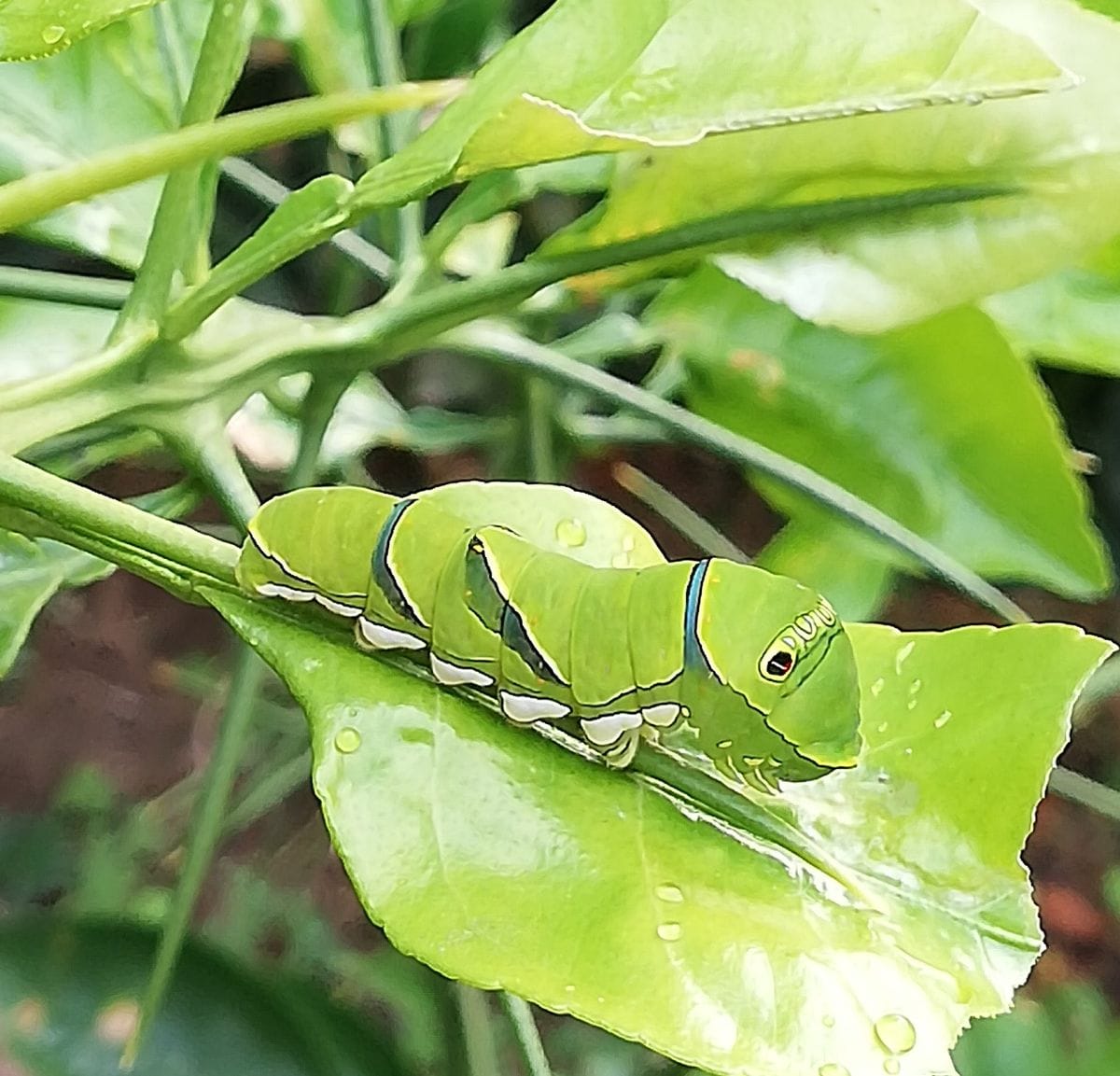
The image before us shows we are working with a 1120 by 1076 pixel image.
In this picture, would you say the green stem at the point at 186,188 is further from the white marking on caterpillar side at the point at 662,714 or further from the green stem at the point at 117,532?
the white marking on caterpillar side at the point at 662,714

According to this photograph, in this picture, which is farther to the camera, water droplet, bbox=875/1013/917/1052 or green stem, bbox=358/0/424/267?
green stem, bbox=358/0/424/267

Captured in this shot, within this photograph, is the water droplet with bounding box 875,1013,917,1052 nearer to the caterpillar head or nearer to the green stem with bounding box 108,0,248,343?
the caterpillar head

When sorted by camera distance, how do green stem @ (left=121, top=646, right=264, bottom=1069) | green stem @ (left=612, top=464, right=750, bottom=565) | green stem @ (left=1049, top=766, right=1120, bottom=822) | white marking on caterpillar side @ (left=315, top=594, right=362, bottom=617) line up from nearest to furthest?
1. white marking on caterpillar side @ (left=315, top=594, right=362, bottom=617)
2. green stem @ (left=121, top=646, right=264, bottom=1069)
3. green stem @ (left=1049, top=766, right=1120, bottom=822)
4. green stem @ (left=612, top=464, right=750, bottom=565)

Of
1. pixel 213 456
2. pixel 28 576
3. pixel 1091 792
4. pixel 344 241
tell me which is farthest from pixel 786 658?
pixel 1091 792

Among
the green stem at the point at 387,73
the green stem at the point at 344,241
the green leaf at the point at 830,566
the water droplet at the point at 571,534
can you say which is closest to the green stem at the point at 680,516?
the green leaf at the point at 830,566

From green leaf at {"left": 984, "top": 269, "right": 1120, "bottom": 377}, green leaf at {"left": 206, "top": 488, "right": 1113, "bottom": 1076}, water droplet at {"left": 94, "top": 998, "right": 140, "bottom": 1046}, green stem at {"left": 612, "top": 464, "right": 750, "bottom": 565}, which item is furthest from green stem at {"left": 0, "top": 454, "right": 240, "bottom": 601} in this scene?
green stem at {"left": 612, "top": 464, "right": 750, "bottom": 565}

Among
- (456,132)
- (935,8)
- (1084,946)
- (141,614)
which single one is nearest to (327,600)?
(456,132)
